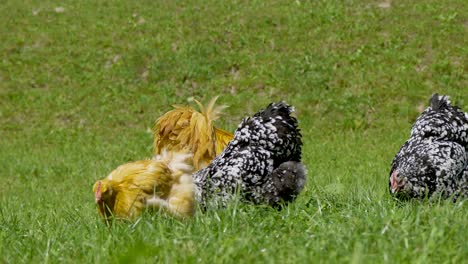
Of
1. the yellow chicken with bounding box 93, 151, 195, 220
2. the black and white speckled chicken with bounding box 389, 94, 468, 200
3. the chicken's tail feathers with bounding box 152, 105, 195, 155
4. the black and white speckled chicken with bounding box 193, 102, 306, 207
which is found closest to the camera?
the yellow chicken with bounding box 93, 151, 195, 220

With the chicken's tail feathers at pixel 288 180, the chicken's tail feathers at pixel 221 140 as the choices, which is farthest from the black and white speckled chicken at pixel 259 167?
the chicken's tail feathers at pixel 221 140

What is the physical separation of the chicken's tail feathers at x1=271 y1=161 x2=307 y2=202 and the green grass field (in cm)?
53

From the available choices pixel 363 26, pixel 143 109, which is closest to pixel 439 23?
pixel 363 26

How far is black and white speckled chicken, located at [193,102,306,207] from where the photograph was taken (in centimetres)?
601

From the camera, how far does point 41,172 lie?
1324cm

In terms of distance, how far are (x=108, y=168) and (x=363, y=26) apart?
8.89 metres

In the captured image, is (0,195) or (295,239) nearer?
(295,239)

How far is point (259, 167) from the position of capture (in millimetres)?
6227

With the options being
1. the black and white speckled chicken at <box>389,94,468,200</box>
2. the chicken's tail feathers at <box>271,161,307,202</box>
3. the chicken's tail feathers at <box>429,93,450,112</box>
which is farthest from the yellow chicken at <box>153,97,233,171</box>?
the chicken's tail feathers at <box>429,93,450,112</box>

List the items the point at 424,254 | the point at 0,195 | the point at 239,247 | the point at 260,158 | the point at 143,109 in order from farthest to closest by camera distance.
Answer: the point at 143,109 < the point at 0,195 < the point at 260,158 < the point at 239,247 < the point at 424,254

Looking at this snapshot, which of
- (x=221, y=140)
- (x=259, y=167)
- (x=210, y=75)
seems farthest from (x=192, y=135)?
(x=210, y=75)

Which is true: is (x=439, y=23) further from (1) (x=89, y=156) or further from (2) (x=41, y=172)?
(2) (x=41, y=172)

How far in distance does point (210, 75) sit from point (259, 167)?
1195cm

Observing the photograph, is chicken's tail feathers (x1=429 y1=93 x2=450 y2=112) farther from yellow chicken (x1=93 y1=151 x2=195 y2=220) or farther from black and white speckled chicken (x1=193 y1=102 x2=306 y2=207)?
yellow chicken (x1=93 y1=151 x2=195 y2=220)
